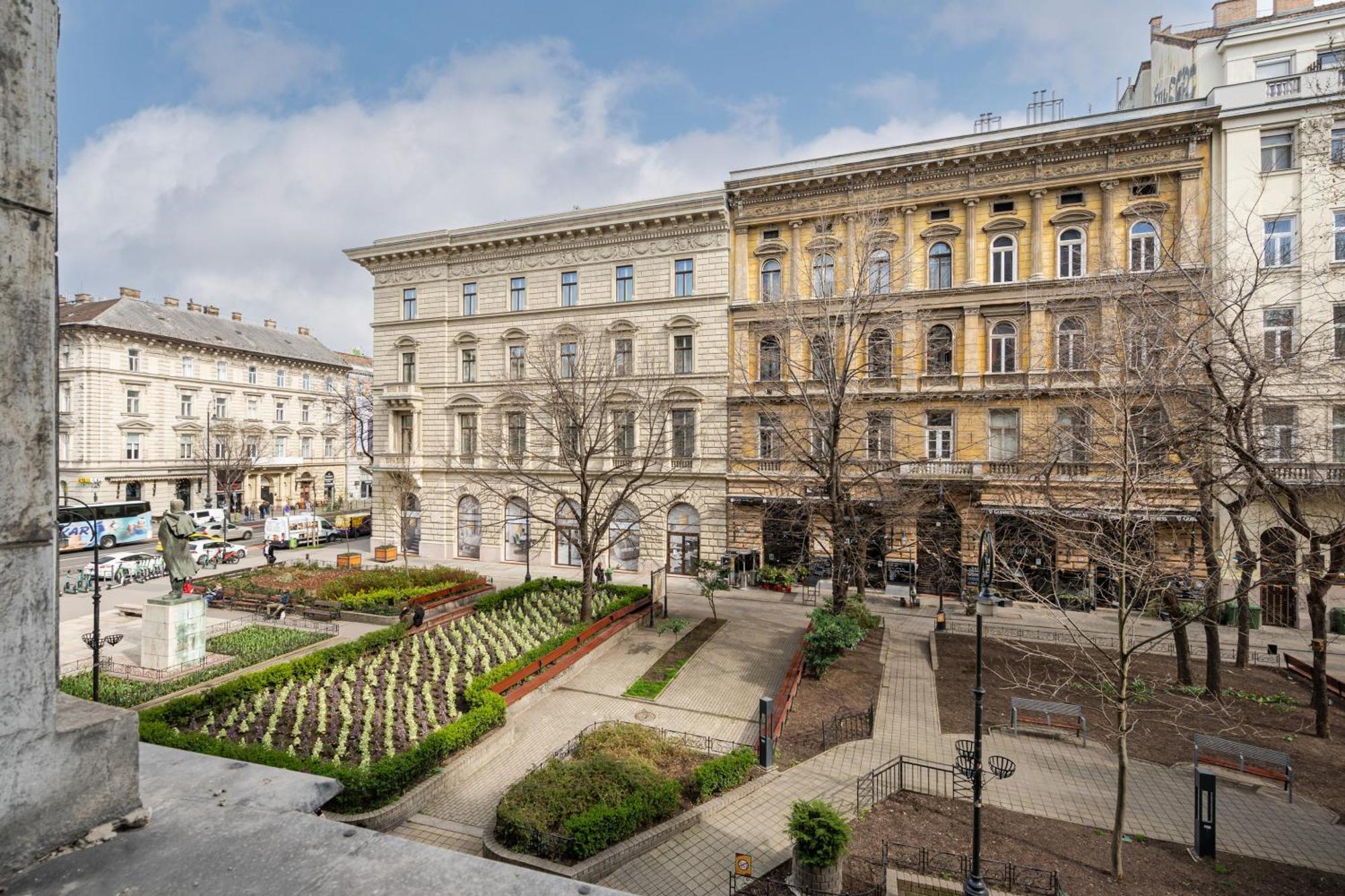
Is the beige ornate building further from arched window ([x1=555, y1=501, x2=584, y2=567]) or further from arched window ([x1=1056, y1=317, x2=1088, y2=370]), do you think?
arched window ([x1=1056, y1=317, x2=1088, y2=370])

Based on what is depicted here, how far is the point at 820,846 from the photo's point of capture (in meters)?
8.41

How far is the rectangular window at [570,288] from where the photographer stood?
32.1 metres

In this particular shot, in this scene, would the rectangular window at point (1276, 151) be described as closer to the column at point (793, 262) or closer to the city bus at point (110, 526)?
the column at point (793, 262)

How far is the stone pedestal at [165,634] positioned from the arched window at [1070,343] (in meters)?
27.8

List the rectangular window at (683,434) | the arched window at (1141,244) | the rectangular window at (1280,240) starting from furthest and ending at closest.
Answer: the rectangular window at (683,434)
the arched window at (1141,244)
the rectangular window at (1280,240)

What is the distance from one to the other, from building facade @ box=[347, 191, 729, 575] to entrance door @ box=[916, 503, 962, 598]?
8666 mm

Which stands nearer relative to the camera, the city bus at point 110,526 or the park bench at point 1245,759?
the park bench at point 1245,759

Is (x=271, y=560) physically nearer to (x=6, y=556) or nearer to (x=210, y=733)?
(x=210, y=733)

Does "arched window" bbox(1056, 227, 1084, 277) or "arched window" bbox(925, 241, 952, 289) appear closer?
"arched window" bbox(1056, 227, 1084, 277)

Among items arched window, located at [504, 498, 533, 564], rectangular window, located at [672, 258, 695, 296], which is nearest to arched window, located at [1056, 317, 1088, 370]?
rectangular window, located at [672, 258, 695, 296]

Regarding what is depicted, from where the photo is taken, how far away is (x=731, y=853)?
993cm

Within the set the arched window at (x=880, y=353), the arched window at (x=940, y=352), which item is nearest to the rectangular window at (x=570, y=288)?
the arched window at (x=880, y=353)

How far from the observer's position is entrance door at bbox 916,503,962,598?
2577cm

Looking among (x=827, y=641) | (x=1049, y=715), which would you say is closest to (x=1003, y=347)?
(x=827, y=641)
